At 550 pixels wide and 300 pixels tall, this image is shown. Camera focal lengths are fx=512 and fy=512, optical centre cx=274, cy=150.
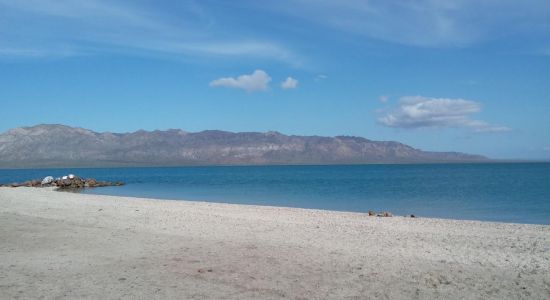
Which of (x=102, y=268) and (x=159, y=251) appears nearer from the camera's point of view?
(x=102, y=268)

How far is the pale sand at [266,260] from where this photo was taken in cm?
795

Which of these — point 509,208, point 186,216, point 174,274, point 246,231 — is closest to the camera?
point 174,274

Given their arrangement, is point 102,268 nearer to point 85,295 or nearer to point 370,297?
point 85,295

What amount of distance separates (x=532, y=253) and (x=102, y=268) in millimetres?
8921

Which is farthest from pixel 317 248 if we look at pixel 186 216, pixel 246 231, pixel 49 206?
pixel 49 206

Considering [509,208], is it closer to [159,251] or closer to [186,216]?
[186,216]

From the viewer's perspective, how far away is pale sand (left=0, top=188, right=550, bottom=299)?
795 centimetres

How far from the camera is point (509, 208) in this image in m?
28.3

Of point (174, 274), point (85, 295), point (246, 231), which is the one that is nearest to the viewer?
point (85, 295)

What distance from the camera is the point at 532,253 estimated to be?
11.1m

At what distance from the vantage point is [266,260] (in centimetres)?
1011

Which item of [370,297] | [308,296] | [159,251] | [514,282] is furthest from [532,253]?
[159,251]

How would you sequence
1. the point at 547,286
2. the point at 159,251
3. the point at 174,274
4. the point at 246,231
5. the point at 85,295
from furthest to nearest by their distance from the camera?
the point at 246,231 → the point at 159,251 → the point at 174,274 → the point at 547,286 → the point at 85,295

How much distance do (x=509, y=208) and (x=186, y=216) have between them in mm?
19098
